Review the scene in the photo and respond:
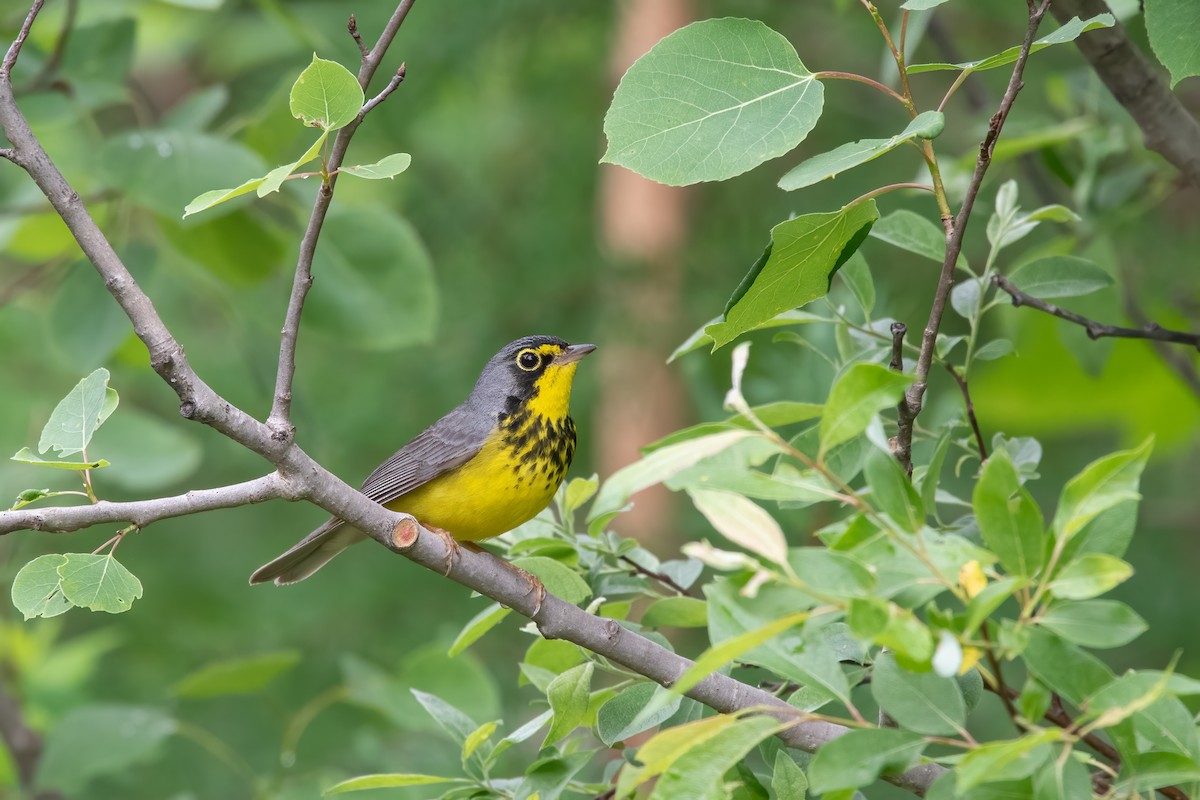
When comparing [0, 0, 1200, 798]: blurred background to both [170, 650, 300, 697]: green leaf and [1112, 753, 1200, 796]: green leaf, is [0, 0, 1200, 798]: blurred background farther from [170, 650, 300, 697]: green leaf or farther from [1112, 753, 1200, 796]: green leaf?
[1112, 753, 1200, 796]: green leaf

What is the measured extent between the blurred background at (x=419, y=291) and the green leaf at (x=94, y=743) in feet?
1.07

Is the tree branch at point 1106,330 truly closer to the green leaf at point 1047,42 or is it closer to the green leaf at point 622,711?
the green leaf at point 1047,42

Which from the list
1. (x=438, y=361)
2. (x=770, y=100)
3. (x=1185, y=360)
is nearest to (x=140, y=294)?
(x=770, y=100)

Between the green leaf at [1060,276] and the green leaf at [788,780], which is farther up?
the green leaf at [1060,276]

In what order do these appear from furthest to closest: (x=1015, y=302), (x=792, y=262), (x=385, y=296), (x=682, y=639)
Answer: (x=682, y=639) → (x=385, y=296) → (x=1015, y=302) → (x=792, y=262)

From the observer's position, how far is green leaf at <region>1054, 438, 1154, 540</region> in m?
1.31

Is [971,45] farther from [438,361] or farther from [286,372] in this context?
[286,372]

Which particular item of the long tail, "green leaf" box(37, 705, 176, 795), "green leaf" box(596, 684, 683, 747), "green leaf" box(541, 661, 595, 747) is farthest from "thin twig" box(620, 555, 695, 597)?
"green leaf" box(37, 705, 176, 795)

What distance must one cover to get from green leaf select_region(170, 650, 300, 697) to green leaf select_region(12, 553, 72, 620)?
1.54 metres

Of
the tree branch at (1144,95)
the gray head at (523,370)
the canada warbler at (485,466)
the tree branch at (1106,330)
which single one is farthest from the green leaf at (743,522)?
the gray head at (523,370)

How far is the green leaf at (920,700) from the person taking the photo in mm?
1428

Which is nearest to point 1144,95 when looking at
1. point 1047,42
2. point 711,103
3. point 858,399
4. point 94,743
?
point 1047,42

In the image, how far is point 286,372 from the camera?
71.1 inches

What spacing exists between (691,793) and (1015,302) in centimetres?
117
